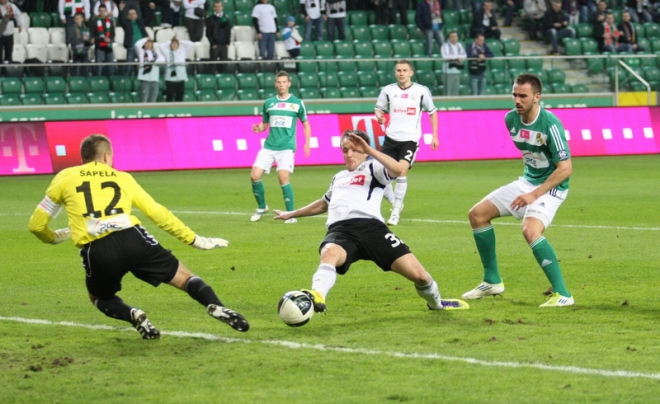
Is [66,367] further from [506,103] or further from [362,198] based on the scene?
[506,103]

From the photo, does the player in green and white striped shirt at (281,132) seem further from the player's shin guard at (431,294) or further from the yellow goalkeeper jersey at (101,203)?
the yellow goalkeeper jersey at (101,203)

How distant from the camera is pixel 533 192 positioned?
348 inches

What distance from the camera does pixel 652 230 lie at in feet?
46.0

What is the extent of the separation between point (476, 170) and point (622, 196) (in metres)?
5.86

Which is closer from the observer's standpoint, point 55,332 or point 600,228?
point 55,332

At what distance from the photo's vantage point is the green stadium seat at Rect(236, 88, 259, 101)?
91.8ft

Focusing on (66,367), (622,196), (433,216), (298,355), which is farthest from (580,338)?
(622,196)

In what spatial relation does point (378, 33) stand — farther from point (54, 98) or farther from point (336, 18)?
point (54, 98)

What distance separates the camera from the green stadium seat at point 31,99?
2606 centimetres

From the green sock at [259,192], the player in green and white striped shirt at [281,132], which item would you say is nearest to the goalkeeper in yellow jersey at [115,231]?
the green sock at [259,192]

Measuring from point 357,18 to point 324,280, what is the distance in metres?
25.5

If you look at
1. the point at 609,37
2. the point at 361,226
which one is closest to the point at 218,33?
the point at 609,37

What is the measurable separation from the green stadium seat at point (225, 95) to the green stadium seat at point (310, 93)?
186cm

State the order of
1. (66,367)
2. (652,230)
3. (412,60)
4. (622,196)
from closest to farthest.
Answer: (66,367)
(652,230)
(622,196)
(412,60)
